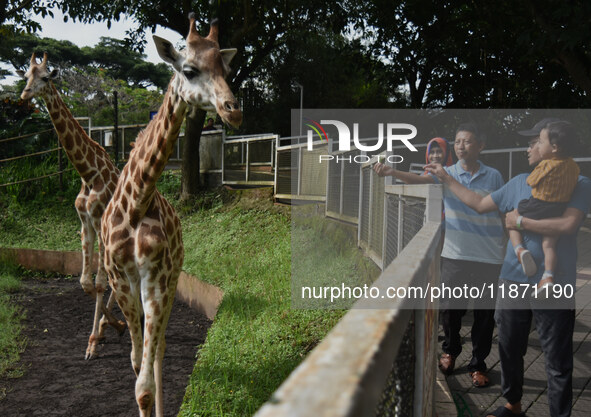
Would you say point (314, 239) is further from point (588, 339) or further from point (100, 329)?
point (588, 339)

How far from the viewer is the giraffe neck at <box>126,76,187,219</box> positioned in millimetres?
4148

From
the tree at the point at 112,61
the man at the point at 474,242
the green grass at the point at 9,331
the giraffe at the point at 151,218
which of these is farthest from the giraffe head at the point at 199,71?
the tree at the point at 112,61

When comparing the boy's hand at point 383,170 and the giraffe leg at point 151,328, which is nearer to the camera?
the giraffe leg at point 151,328

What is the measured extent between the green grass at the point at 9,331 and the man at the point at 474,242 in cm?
439

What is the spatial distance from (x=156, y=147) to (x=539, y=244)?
101 inches

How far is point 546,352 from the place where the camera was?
151 inches

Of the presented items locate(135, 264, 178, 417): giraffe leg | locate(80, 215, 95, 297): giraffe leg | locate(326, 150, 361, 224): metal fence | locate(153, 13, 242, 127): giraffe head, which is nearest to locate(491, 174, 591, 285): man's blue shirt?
locate(153, 13, 242, 127): giraffe head

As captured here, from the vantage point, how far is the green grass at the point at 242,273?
17.2 feet

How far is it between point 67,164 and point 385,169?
1538 centimetres

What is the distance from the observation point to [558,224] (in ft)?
12.1

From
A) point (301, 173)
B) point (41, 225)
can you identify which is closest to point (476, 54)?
point (301, 173)

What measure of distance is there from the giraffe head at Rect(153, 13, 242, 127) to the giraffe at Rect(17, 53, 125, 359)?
10.7 feet

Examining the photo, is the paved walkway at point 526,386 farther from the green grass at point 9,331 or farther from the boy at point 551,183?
the green grass at point 9,331

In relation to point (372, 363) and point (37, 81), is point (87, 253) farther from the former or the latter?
point (372, 363)
